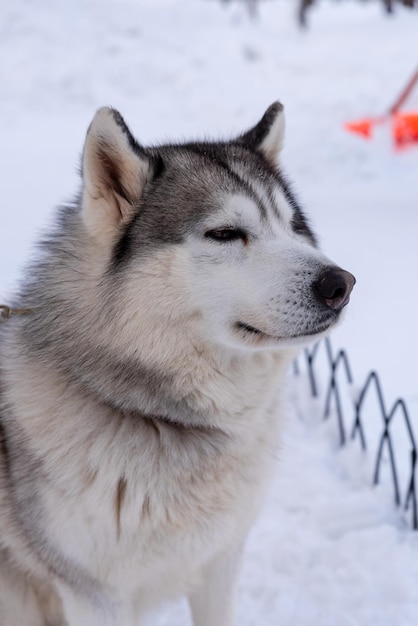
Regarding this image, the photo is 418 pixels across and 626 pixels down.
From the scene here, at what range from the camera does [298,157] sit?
9.26m

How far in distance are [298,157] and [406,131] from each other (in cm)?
143

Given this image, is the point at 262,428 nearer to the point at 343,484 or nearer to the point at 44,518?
the point at 44,518

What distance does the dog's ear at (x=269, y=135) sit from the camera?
2664mm

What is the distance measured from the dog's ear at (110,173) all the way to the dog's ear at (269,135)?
0.59 m

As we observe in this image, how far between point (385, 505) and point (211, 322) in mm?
2085

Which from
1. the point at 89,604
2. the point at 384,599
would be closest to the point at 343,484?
the point at 384,599

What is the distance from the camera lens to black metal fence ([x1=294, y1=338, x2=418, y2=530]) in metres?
3.65

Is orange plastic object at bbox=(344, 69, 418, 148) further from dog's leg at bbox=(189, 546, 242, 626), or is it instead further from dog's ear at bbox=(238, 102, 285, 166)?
dog's leg at bbox=(189, 546, 242, 626)

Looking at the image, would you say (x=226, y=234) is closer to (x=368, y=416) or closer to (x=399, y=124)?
(x=368, y=416)

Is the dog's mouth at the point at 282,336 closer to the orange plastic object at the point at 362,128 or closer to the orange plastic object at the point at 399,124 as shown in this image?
the orange plastic object at the point at 399,124

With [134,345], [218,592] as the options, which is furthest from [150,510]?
[218,592]

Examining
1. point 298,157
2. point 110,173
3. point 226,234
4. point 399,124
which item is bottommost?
point 226,234

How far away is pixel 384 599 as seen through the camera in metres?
3.13

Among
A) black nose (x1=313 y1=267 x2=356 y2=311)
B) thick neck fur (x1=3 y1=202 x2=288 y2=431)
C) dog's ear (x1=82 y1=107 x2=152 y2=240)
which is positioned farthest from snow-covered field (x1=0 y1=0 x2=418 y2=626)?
black nose (x1=313 y1=267 x2=356 y2=311)
